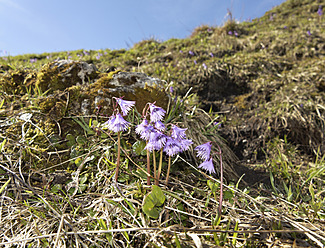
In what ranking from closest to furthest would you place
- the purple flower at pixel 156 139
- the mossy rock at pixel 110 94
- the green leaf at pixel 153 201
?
1. the purple flower at pixel 156 139
2. the green leaf at pixel 153 201
3. the mossy rock at pixel 110 94

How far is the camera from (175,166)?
197cm

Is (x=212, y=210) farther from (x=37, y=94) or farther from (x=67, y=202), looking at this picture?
(x=37, y=94)

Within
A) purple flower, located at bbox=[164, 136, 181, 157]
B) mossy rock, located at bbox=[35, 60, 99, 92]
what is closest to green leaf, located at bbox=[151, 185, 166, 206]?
purple flower, located at bbox=[164, 136, 181, 157]

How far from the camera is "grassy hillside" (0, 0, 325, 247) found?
139cm

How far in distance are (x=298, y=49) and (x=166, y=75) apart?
11.8ft

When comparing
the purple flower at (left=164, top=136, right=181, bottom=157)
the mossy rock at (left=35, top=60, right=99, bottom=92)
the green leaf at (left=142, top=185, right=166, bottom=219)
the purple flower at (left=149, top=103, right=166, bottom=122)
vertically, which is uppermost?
the mossy rock at (left=35, top=60, right=99, bottom=92)

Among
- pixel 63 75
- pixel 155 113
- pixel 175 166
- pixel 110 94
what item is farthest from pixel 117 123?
pixel 63 75

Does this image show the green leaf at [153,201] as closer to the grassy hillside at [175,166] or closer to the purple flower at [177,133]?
the grassy hillside at [175,166]

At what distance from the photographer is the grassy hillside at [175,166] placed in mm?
1394

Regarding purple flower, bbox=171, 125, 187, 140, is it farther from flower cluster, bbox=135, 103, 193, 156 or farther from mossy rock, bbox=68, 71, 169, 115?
mossy rock, bbox=68, 71, 169, 115

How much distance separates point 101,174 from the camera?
5.93 ft

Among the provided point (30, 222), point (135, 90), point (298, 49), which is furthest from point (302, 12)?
point (30, 222)

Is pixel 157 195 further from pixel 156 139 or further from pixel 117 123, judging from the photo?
pixel 117 123

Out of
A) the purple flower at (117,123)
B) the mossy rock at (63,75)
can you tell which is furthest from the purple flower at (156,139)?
the mossy rock at (63,75)
